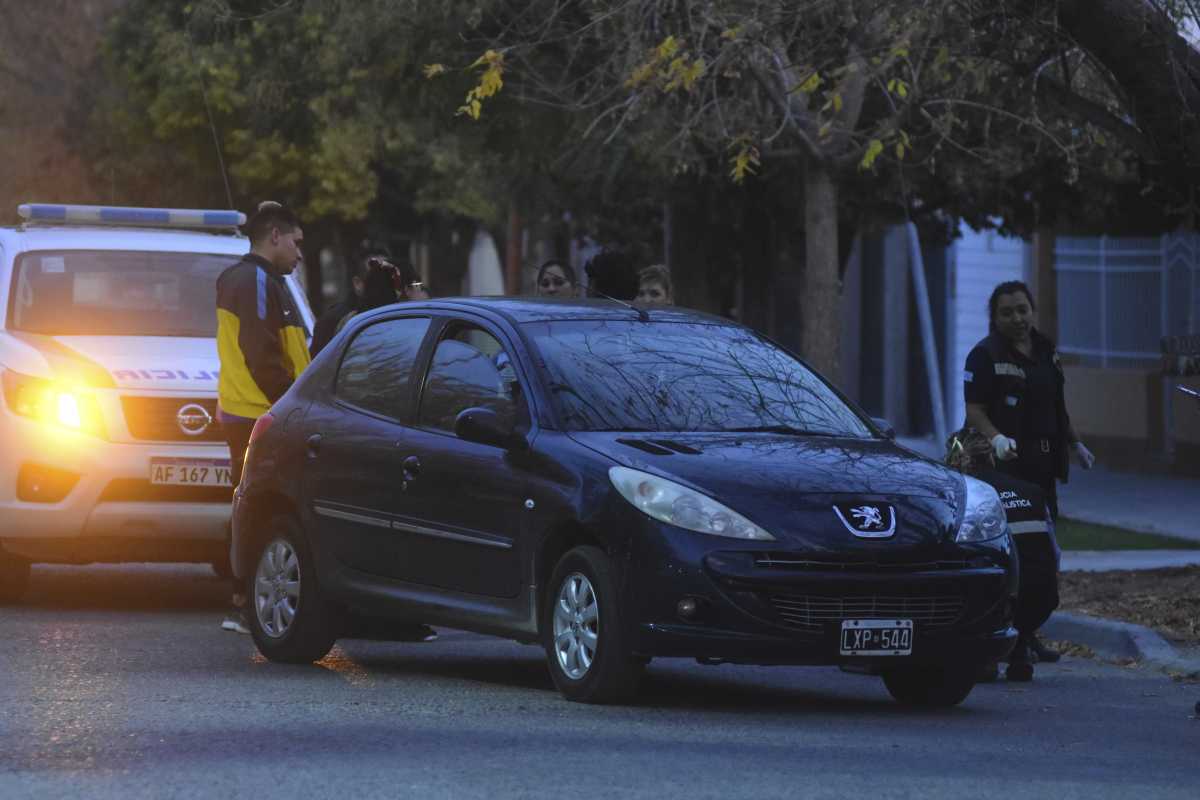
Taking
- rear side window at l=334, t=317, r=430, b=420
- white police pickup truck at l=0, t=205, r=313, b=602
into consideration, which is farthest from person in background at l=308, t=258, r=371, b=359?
rear side window at l=334, t=317, r=430, b=420

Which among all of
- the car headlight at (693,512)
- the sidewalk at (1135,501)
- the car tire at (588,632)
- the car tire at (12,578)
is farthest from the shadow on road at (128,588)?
the sidewalk at (1135,501)

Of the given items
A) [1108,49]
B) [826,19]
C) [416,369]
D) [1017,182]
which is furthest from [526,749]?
[1017,182]

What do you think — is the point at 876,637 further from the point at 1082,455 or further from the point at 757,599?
the point at 1082,455

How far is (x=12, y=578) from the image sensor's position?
1285 centimetres

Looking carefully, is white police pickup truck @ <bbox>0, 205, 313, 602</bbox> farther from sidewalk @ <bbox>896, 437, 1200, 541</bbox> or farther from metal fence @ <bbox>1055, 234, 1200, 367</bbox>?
metal fence @ <bbox>1055, 234, 1200, 367</bbox>

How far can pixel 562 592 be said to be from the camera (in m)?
8.95

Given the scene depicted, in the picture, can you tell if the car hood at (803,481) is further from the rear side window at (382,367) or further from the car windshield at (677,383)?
the rear side window at (382,367)

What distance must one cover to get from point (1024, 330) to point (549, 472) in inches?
123

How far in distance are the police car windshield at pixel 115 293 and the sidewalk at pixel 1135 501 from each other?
6649 millimetres

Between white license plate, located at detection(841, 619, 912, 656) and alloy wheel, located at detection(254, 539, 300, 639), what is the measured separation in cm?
270

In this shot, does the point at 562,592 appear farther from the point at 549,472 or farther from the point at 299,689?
the point at 299,689

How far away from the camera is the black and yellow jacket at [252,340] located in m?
11.5

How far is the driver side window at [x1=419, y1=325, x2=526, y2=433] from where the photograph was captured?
9.52m

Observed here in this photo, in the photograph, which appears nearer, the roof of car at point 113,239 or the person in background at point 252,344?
the person in background at point 252,344
